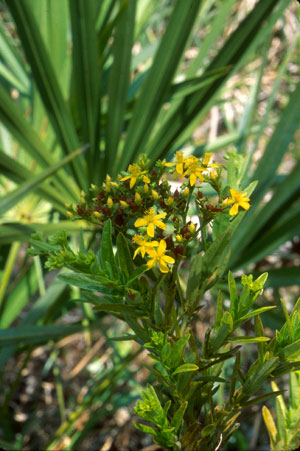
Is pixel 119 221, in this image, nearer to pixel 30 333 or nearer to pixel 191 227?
pixel 191 227

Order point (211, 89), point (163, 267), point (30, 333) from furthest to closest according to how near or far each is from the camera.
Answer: point (211, 89)
point (30, 333)
point (163, 267)

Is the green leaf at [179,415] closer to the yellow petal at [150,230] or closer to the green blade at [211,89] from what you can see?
the yellow petal at [150,230]

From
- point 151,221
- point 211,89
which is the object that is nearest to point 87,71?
point 211,89

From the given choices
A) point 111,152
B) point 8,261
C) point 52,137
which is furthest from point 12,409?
point 111,152

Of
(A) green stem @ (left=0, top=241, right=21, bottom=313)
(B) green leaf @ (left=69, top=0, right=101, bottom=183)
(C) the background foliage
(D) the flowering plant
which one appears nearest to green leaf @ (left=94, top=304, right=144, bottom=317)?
(D) the flowering plant

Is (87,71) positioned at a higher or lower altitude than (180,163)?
higher

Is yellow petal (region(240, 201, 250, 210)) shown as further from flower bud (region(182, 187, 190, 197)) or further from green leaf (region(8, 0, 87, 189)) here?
green leaf (region(8, 0, 87, 189))

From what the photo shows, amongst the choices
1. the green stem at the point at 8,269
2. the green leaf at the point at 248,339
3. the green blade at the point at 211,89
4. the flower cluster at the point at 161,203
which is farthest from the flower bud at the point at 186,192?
the green stem at the point at 8,269

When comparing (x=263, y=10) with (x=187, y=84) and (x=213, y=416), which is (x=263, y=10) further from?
(x=213, y=416)
